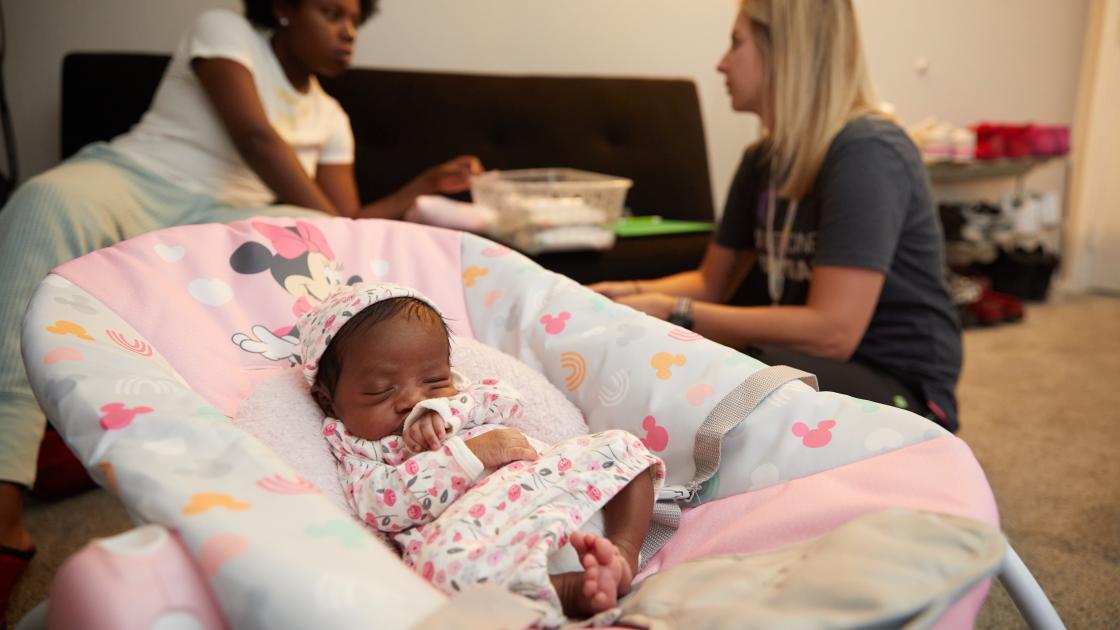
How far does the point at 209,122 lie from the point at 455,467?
3.95 ft

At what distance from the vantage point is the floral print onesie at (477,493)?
691mm

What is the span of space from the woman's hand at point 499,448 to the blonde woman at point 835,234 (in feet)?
1.81

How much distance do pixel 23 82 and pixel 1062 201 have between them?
4.65 m

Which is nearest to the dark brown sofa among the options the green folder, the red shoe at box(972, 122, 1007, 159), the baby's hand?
the green folder

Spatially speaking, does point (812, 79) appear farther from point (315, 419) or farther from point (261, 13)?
point (261, 13)

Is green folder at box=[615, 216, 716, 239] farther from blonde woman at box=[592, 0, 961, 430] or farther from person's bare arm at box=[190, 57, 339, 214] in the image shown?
person's bare arm at box=[190, 57, 339, 214]

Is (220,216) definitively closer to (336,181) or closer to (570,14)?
(336,181)

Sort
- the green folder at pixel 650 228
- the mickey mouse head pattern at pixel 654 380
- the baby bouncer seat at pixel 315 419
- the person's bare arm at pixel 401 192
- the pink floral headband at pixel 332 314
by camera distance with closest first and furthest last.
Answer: the baby bouncer seat at pixel 315 419
the mickey mouse head pattern at pixel 654 380
the pink floral headband at pixel 332 314
the person's bare arm at pixel 401 192
the green folder at pixel 650 228

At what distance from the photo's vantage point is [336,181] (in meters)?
→ 1.94

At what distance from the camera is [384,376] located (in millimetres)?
913

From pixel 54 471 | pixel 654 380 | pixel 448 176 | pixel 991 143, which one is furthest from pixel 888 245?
pixel 991 143

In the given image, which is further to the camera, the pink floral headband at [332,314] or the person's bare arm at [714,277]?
the person's bare arm at [714,277]

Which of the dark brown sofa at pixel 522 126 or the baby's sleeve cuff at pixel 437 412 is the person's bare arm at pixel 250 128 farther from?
the baby's sleeve cuff at pixel 437 412

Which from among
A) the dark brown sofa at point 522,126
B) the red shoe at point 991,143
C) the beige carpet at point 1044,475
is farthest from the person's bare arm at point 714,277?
the red shoe at point 991,143
